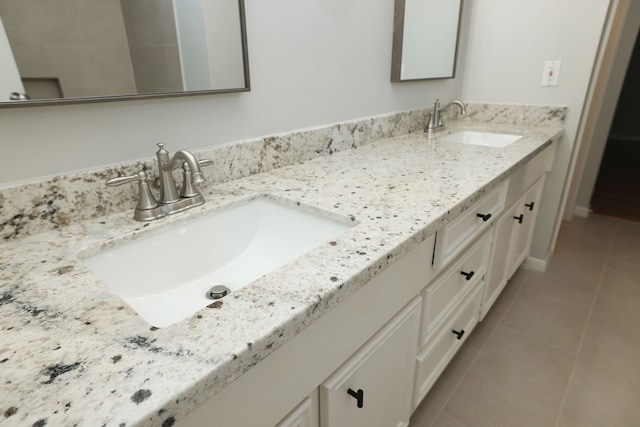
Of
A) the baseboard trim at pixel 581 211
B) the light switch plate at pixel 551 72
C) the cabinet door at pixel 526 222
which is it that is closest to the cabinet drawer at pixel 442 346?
the cabinet door at pixel 526 222

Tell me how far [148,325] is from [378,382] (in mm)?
530

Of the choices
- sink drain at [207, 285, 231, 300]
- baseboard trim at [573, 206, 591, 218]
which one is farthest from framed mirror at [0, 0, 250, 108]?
baseboard trim at [573, 206, 591, 218]

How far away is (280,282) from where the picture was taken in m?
0.52

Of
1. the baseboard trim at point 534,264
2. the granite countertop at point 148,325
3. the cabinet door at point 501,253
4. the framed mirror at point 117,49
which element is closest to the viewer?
the granite countertop at point 148,325

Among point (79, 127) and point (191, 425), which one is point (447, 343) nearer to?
point (191, 425)

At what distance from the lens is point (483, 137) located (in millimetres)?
1773

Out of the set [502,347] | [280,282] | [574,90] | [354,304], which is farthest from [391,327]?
[574,90]

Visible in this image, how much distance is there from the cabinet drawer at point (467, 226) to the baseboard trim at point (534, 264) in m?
1.06

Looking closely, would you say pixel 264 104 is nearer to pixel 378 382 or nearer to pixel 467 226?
pixel 467 226

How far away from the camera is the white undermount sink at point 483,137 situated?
1675 mm

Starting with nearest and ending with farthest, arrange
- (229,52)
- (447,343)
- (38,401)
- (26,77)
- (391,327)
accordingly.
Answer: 1. (38,401)
2. (26,77)
3. (391,327)
4. (229,52)
5. (447,343)

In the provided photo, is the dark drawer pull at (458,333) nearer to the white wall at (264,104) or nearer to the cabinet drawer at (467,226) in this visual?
the cabinet drawer at (467,226)

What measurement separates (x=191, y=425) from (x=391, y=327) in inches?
18.5

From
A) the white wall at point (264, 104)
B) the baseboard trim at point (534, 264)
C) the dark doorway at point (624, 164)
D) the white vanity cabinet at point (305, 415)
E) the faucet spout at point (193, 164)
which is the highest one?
the white wall at point (264, 104)
